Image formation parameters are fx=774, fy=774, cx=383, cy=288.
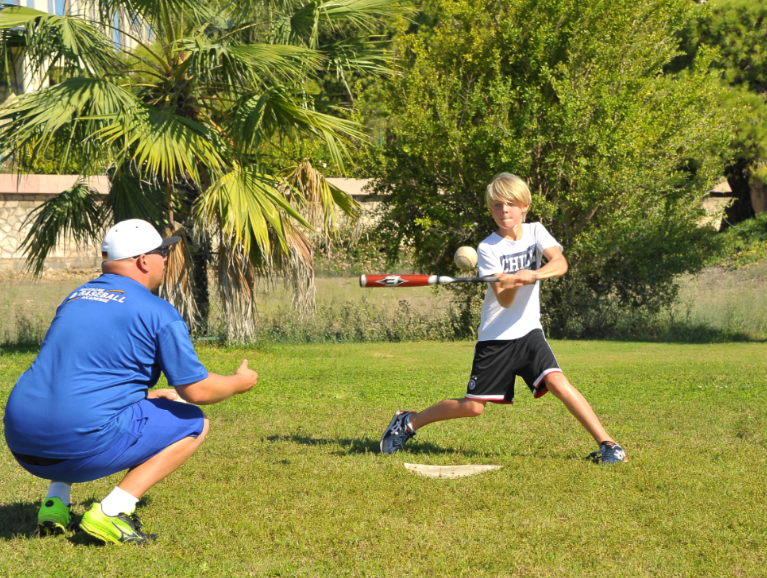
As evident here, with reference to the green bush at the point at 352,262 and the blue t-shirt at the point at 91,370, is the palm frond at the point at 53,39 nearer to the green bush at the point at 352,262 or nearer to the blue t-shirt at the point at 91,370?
the blue t-shirt at the point at 91,370

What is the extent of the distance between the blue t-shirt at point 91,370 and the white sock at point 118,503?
261 mm

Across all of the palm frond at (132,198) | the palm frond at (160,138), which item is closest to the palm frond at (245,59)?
the palm frond at (160,138)

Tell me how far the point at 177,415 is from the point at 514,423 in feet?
11.0

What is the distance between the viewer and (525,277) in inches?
185

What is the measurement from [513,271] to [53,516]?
3.06 metres

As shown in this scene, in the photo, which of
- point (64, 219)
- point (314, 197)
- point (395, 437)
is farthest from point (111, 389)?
point (64, 219)

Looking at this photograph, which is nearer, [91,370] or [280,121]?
[91,370]

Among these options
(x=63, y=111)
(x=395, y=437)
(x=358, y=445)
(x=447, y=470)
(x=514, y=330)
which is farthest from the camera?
(x=63, y=111)

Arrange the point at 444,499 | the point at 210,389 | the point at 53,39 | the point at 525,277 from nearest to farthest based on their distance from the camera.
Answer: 1. the point at 210,389
2. the point at 444,499
3. the point at 525,277
4. the point at 53,39

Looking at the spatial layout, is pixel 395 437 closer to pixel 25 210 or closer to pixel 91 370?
pixel 91 370

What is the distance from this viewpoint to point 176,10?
10.7 metres

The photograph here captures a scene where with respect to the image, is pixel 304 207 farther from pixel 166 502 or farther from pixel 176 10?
pixel 166 502

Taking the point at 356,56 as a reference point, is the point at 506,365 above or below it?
below

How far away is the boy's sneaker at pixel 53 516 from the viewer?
146 inches
